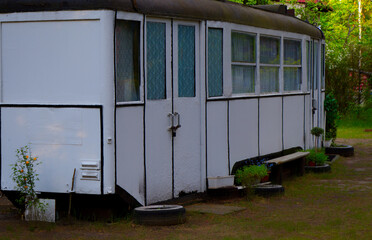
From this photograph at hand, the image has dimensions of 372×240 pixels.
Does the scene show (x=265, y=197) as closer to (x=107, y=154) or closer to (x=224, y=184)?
(x=224, y=184)

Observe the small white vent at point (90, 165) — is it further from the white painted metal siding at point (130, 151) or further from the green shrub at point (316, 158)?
the green shrub at point (316, 158)

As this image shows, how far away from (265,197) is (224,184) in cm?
74

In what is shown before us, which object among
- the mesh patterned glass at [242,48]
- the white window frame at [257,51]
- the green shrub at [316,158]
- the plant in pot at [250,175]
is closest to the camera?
the plant in pot at [250,175]

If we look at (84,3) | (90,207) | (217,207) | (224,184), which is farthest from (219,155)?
(84,3)

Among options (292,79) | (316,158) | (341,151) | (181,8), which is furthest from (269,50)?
(341,151)

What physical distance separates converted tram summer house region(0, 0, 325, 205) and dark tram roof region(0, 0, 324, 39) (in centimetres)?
2

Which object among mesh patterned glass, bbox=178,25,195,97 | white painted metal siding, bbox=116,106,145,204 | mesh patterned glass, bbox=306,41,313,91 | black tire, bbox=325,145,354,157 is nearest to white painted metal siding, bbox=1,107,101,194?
white painted metal siding, bbox=116,106,145,204

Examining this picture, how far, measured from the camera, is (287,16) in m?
14.9

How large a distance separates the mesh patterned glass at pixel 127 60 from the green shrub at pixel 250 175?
273cm

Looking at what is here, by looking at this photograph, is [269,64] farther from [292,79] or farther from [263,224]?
[263,224]

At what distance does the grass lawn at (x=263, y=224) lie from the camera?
27.1 ft

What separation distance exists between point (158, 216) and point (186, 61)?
2.56 meters

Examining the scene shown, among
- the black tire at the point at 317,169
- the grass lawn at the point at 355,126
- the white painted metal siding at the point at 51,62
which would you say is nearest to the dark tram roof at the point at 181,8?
the white painted metal siding at the point at 51,62

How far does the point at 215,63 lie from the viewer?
1113 centimetres
